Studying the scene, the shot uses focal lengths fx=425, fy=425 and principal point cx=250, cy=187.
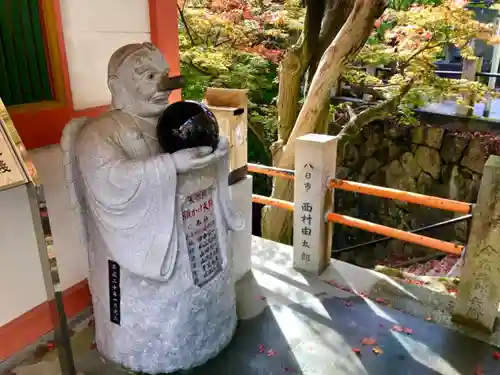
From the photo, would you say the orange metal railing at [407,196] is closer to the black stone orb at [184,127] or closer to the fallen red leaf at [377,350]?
the fallen red leaf at [377,350]

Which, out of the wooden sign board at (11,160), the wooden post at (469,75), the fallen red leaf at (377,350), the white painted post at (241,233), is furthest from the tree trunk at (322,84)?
the wooden sign board at (11,160)

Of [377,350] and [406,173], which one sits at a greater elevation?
[377,350]

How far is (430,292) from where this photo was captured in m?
3.76

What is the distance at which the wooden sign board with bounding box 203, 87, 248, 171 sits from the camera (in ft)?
11.4

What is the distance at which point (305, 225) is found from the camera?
3.98 meters

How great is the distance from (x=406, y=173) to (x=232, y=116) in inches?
256

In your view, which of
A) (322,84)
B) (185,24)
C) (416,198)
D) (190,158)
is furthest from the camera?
(185,24)

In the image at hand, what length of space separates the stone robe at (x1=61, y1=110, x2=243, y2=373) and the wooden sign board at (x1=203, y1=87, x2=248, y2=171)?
77 centimetres

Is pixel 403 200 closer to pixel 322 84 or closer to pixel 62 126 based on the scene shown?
pixel 322 84

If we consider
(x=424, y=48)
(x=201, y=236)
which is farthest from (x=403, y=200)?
(x=424, y=48)

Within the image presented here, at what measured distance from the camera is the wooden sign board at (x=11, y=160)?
1.95 metres

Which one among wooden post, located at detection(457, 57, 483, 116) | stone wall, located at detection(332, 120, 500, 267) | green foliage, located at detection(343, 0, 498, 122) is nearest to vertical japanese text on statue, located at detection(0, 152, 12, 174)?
green foliage, located at detection(343, 0, 498, 122)

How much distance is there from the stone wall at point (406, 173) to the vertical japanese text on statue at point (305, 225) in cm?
401

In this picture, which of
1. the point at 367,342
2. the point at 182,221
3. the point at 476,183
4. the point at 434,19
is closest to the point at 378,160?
the point at 476,183
